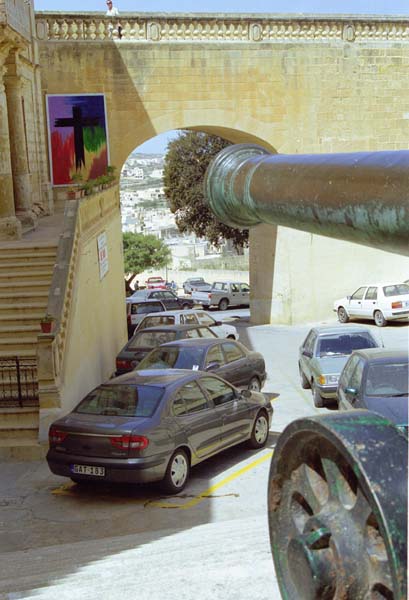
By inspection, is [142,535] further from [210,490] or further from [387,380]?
[387,380]

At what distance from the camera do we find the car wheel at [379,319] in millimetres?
26759

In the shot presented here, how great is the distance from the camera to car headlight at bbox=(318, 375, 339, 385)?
15.3 metres

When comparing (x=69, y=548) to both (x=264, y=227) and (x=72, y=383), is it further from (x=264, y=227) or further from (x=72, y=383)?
(x=264, y=227)

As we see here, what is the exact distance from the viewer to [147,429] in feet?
34.0

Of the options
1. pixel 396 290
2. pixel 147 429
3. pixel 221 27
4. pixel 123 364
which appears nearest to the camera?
pixel 147 429

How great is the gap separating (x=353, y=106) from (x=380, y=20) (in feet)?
9.24

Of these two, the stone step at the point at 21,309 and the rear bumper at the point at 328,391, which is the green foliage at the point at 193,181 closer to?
the stone step at the point at 21,309

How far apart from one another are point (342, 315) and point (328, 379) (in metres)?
13.0

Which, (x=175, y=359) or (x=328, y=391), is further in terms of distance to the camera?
(x=328, y=391)

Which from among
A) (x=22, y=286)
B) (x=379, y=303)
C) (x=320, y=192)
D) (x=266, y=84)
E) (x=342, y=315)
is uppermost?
(x=266, y=84)

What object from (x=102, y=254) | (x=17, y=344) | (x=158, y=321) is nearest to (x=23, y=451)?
(x=17, y=344)

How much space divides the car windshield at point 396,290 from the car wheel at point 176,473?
17.0m

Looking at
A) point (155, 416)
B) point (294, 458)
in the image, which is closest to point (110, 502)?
point (155, 416)

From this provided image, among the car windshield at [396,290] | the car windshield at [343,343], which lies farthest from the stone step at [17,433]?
the car windshield at [396,290]
